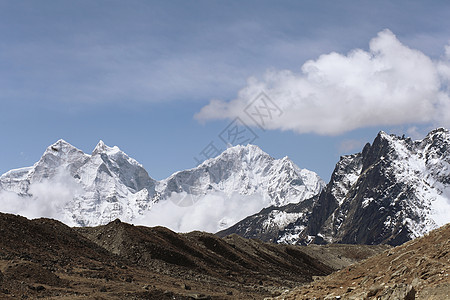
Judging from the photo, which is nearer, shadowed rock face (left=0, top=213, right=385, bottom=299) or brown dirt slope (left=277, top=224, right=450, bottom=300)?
brown dirt slope (left=277, top=224, right=450, bottom=300)

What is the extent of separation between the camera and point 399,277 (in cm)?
2627

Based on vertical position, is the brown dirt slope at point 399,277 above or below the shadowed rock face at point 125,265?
below

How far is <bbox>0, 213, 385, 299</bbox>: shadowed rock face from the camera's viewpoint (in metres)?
45.7

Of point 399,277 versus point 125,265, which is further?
point 125,265

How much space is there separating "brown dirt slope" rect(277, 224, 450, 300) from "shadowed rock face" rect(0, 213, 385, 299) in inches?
758

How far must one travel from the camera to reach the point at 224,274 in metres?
75.9

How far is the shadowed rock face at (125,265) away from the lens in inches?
1800

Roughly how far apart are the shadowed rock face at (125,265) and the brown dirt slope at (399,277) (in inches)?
758

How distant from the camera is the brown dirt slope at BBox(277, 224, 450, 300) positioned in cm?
2250

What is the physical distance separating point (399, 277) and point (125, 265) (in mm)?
46129

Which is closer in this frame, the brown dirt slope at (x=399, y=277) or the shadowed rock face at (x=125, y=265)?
the brown dirt slope at (x=399, y=277)

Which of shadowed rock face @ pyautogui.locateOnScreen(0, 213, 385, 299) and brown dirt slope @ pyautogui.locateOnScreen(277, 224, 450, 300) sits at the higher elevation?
shadowed rock face @ pyautogui.locateOnScreen(0, 213, 385, 299)

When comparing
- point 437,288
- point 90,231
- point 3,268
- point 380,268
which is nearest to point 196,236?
point 90,231

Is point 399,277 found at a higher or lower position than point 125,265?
lower
